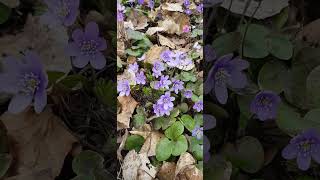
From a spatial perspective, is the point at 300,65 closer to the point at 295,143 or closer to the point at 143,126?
the point at 295,143

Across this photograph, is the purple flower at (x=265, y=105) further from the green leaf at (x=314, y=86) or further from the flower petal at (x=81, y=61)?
the flower petal at (x=81, y=61)

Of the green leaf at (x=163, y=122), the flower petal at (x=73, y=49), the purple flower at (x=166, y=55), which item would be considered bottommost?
the green leaf at (x=163, y=122)

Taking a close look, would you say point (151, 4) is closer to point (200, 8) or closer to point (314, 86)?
point (200, 8)

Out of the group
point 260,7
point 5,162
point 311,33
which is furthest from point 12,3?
point 311,33

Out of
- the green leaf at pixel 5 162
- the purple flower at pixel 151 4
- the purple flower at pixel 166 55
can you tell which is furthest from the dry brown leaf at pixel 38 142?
the purple flower at pixel 151 4

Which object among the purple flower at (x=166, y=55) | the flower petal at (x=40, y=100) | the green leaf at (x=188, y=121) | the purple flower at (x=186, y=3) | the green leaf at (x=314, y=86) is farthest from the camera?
the purple flower at (x=186, y=3)

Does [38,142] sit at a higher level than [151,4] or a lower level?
lower

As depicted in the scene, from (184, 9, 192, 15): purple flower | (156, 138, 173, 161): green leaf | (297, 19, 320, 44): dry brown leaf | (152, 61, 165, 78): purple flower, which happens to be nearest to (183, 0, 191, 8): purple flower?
(184, 9, 192, 15): purple flower
